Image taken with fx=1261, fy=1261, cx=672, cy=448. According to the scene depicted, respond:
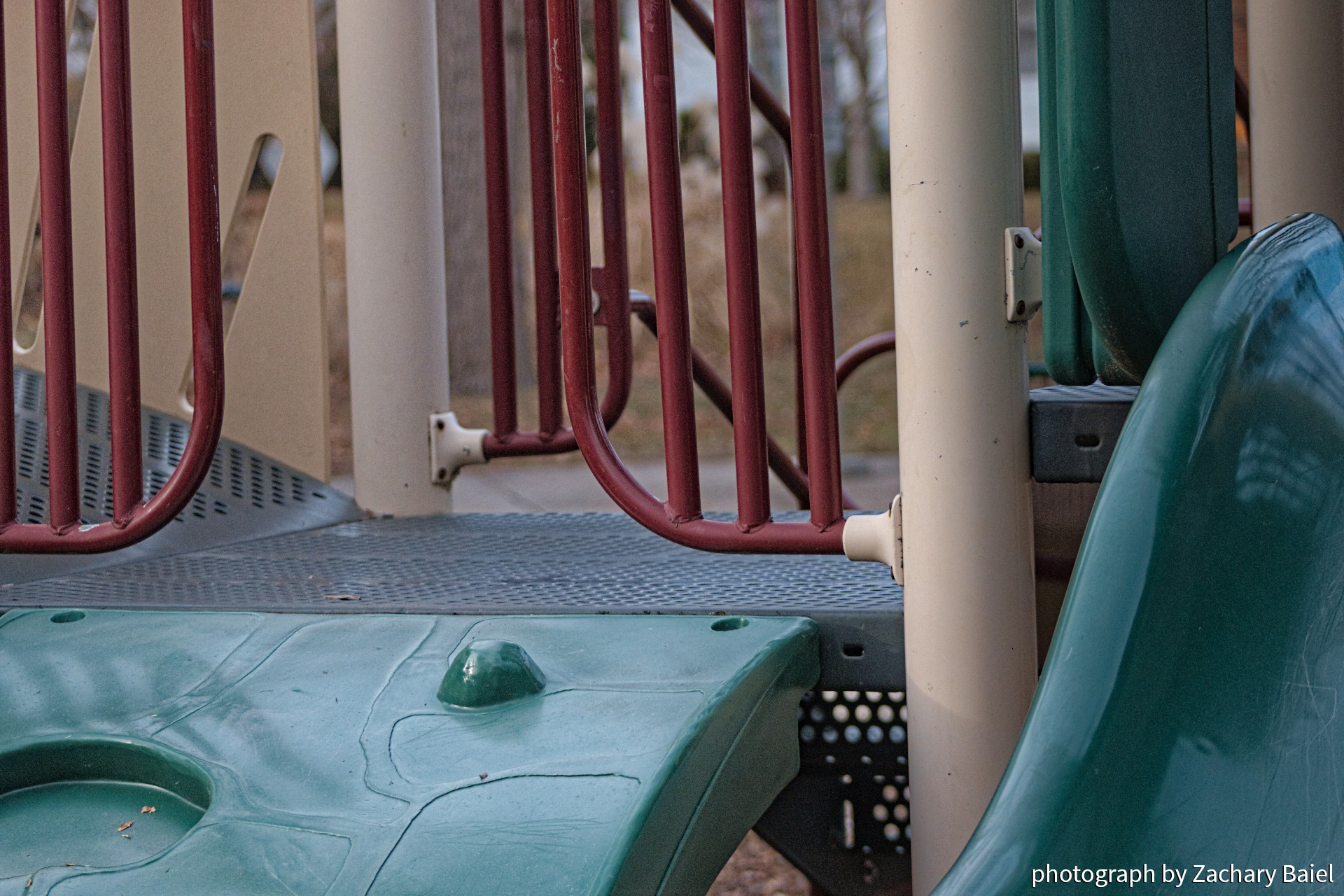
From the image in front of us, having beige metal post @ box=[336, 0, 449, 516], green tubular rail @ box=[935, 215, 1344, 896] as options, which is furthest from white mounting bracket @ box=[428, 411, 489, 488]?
green tubular rail @ box=[935, 215, 1344, 896]

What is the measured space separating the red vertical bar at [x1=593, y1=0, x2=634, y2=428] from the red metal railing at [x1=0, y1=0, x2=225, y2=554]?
1.40 ft

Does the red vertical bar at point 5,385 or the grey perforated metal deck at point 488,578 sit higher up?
the red vertical bar at point 5,385

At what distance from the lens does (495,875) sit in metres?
0.80

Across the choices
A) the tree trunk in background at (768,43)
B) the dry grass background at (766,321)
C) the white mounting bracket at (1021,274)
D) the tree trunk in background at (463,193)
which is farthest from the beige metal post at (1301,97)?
the tree trunk in background at (768,43)

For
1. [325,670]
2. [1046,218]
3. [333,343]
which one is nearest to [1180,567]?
[1046,218]

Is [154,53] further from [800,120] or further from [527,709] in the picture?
[527,709]

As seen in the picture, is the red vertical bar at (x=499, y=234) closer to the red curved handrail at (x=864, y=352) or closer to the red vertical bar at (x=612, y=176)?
the red vertical bar at (x=612, y=176)

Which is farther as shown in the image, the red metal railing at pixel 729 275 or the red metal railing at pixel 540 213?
the red metal railing at pixel 540 213

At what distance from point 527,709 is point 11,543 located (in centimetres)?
72

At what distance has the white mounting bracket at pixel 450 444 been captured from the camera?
2.08 meters

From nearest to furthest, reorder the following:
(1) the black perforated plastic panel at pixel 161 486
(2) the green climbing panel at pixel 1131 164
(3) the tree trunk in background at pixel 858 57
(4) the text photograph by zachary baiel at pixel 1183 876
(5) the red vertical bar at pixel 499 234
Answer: (4) the text photograph by zachary baiel at pixel 1183 876
(2) the green climbing panel at pixel 1131 164
(1) the black perforated plastic panel at pixel 161 486
(5) the red vertical bar at pixel 499 234
(3) the tree trunk in background at pixel 858 57

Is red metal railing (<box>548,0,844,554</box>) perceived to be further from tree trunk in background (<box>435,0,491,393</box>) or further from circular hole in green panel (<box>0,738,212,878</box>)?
tree trunk in background (<box>435,0,491,393</box>)

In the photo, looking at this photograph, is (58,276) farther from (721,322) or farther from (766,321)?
(721,322)

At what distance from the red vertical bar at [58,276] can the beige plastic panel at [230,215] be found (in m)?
0.69
